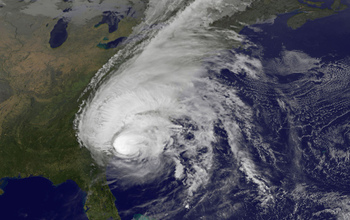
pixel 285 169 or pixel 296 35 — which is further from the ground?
pixel 296 35

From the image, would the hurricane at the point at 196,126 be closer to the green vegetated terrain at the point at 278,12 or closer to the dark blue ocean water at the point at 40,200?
the green vegetated terrain at the point at 278,12

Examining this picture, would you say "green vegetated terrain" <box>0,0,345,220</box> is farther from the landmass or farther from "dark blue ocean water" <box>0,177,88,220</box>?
"dark blue ocean water" <box>0,177,88,220</box>

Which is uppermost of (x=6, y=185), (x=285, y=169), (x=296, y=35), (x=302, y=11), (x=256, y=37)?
(x=302, y=11)

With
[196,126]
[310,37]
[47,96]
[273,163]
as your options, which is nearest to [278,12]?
[310,37]

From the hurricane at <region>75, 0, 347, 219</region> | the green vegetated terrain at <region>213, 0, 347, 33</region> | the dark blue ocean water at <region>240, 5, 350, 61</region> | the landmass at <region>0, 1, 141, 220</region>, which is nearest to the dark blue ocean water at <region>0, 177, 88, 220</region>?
the landmass at <region>0, 1, 141, 220</region>

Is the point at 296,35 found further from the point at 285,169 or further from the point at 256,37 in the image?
the point at 285,169

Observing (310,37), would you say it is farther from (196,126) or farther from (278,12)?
(196,126)

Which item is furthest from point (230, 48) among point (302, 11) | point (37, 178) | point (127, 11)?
point (37, 178)
